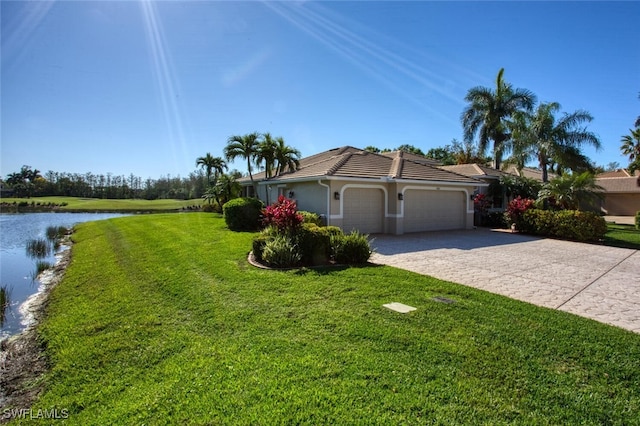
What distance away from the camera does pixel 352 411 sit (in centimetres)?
298

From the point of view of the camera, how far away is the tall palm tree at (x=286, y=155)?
2056 cm

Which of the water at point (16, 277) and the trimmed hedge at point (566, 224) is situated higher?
the trimmed hedge at point (566, 224)

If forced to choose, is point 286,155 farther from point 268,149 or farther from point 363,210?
point 363,210

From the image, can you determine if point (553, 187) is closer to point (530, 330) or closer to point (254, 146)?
point (530, 330)

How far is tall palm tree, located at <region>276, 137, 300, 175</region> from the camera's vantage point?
20562 mm

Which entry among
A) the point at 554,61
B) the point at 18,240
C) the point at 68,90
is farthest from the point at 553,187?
the point at 18,240

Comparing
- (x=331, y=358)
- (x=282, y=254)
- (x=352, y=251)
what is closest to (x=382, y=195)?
(x=352, y=251)

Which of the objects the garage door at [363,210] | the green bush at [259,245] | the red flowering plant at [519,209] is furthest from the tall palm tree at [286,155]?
the red flowering plant at [519,209]

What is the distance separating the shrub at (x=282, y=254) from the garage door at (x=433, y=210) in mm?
9192

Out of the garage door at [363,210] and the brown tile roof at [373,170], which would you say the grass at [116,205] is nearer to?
the brown tile roof at [373,170]

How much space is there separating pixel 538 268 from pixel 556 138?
51.8ft

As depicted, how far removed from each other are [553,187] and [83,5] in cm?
2071

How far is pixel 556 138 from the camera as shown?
20.7 m

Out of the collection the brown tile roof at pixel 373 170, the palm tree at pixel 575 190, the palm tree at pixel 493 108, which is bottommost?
the palm tree at pixel 575 190
